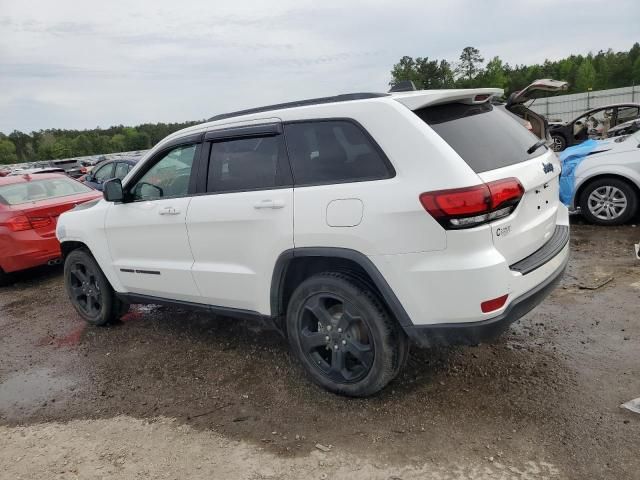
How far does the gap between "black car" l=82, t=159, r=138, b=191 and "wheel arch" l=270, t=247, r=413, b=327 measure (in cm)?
935

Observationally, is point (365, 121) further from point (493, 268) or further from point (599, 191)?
point (599, 191)

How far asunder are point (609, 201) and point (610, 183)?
0.80 feet

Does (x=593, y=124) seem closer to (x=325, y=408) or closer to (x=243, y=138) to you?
A: (x=243, y=138)

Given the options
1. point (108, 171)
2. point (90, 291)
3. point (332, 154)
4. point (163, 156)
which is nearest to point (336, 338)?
point (332, 154)

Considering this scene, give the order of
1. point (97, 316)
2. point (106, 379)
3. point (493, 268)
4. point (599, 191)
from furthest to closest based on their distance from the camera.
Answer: point (599, 191) < point (97, 316) < point (106, 379) < point (493, 268)

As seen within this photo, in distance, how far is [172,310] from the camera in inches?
213

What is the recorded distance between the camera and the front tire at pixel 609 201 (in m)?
6.60

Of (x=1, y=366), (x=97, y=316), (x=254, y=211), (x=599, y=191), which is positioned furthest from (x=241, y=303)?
(x=599, y=191)

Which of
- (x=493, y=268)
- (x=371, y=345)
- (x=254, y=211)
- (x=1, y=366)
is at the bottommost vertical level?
(x=1, y=366)

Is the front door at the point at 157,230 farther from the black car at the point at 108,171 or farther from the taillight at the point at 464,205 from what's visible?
the black car at the point at 108,171

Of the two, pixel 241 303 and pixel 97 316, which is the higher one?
pixel 241 303

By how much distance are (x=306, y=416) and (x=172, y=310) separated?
276 cm

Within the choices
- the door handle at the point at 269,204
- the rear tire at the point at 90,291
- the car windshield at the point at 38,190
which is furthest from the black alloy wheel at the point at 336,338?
the car windshield at the point at 38,190

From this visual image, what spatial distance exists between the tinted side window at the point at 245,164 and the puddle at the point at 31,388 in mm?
2003
